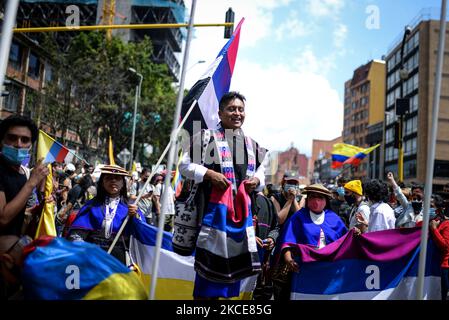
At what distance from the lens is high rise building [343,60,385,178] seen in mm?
77856

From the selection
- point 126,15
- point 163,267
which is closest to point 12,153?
point 163,267

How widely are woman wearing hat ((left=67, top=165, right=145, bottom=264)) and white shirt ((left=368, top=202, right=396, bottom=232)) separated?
2.92 metres

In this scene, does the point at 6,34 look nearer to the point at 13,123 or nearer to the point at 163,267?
the point at 13,123

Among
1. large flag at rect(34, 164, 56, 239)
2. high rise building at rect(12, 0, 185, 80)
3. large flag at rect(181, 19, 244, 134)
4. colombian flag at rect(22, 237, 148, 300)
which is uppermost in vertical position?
high rise building at rect(12, 0, 185, 80)

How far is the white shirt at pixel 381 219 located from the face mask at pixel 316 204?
1267mm

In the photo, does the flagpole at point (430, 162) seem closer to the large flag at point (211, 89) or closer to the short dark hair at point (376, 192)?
the large flag at point (211, 89)

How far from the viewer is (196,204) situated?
10.4ft

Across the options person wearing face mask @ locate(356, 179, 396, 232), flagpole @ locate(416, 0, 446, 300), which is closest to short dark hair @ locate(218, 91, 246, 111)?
flagpole @ locate(416, 0, 446, 300)

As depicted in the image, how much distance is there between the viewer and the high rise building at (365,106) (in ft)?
255

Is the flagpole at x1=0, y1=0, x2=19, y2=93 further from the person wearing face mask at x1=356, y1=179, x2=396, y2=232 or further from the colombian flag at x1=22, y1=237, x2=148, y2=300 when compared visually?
the person wearing face mask at x1=356, y1=179, x2=396, y2=232

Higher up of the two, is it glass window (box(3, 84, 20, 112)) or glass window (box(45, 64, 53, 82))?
glass window (box(45, 64, 53, 82))

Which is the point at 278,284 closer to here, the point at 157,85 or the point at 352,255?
the point at 352,255

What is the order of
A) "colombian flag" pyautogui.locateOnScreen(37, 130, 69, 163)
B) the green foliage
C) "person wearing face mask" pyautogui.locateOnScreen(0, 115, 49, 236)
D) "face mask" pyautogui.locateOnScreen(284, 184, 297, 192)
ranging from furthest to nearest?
the green foliage < "colombian flag" pyautogui.locateOnScreen(37, 130, 69, 163) < "face mask" pyautogui.locateOnScreen(284, 184, 297, 192) < "person wearing face mask" pyautogui.locateOnScreen(0, 115, 49, 236)
